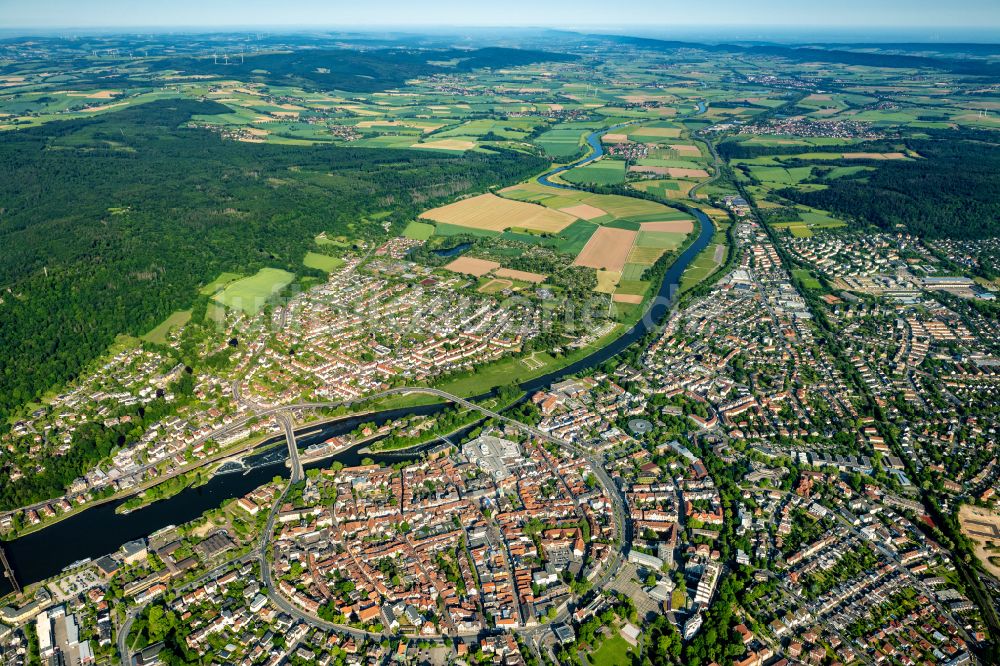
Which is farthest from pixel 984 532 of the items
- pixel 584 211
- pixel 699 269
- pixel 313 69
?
pixel 313 69

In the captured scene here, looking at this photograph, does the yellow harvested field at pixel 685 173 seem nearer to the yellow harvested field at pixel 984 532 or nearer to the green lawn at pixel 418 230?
the green lawn at pixel 418 230

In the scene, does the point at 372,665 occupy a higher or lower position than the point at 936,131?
lower

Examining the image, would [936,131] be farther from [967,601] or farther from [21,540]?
[21,540]

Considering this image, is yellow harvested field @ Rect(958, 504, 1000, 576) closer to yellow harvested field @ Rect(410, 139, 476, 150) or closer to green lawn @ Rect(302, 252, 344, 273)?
green lawn @ Rect(302, 252, 344, 273)

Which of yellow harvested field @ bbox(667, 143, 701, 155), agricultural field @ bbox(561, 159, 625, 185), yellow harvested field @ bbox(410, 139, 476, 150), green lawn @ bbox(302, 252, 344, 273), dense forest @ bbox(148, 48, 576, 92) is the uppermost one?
dense forest @ bbox(148, 48, 576, 92)

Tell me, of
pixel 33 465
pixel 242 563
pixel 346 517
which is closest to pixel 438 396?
pixel 346 517

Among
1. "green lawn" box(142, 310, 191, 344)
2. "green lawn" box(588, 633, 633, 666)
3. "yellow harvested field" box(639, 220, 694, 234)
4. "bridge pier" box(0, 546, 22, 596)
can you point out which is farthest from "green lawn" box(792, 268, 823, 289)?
"bridge pier" box(0, 546, 22, 596)
